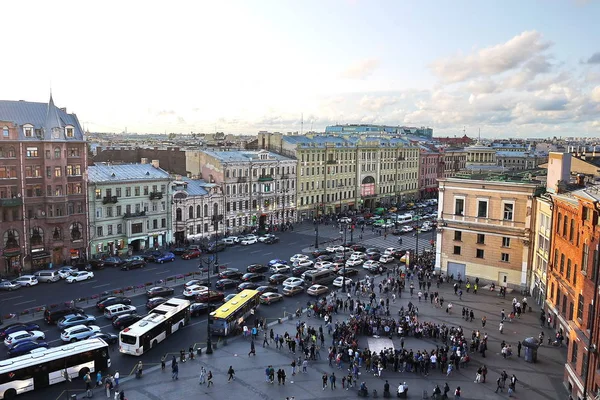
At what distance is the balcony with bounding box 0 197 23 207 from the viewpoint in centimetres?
5497

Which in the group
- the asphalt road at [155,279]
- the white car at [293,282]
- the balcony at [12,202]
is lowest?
the asphalt road at [155,279]

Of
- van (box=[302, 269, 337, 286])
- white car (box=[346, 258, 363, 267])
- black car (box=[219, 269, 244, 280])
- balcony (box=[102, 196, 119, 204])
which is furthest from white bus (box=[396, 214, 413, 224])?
balcony (box=[102, 196, 119, 204])

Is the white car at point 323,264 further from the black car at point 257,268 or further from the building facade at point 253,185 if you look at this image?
the building facade at point 253,185

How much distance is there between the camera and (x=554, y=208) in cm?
4172

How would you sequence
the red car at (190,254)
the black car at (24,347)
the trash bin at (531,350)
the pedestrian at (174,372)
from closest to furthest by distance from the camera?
the pedestrian at (174,372) < the black car at (24,347) < the trash bin at (531,350) < the red car at (190,254)

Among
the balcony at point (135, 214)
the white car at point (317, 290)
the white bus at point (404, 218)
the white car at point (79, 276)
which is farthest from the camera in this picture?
the white bus at point (404, 218)

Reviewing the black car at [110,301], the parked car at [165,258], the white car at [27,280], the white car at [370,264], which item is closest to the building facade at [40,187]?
the white car at [27,280]

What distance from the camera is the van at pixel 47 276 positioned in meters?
53.4

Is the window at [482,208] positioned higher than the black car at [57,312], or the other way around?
the window at [482,208]

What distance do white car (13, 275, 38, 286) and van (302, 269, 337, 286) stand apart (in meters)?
26.8

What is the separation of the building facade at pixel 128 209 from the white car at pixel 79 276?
864cm

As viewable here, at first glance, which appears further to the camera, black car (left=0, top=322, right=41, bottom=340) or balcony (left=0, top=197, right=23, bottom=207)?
balcony (left=0, top=197, right=23, bottom=207)

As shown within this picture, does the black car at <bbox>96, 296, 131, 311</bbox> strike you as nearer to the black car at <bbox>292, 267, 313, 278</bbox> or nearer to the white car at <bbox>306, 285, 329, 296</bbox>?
the white car at <bbox>306, 285, 329, 296</bbox>

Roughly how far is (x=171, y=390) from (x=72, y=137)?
40.0 metres
